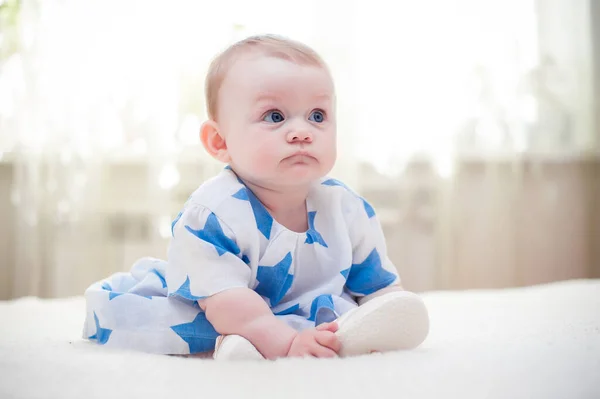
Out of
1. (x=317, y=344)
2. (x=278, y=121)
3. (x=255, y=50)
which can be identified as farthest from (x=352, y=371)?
(x=255, y=50)

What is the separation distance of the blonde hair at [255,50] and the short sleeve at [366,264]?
278 millimetres

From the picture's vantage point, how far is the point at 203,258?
0.95m

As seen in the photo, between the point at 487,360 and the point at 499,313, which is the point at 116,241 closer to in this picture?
the point at 499,313

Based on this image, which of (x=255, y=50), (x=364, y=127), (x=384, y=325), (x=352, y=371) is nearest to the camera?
(x=352, y=371)

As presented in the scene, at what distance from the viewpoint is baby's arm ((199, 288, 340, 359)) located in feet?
2.78

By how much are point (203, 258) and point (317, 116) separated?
0.97 feet

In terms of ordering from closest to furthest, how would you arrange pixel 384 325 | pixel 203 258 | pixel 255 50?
pixel 384 325
pixel 203 258
pixel 255 50

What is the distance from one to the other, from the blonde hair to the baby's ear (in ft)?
0.06

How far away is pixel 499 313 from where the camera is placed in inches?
50.1

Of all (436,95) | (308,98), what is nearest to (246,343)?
(308,98)

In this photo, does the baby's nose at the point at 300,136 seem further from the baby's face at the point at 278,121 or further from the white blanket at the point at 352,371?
the white blanket at the point at 352,371

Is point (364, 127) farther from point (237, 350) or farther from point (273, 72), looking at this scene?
point (237, 350)

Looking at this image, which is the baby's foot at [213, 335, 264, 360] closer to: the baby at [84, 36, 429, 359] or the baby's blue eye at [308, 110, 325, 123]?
the baby at [84, 36, 429, 359]

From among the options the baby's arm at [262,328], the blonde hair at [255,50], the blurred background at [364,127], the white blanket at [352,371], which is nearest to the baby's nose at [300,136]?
the blonde hair at [255,50]
